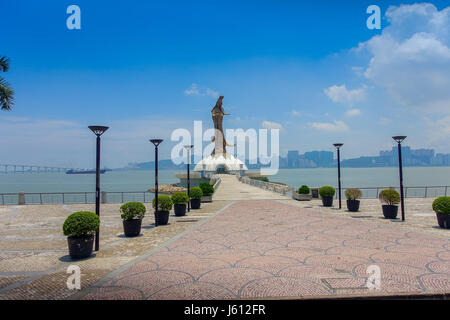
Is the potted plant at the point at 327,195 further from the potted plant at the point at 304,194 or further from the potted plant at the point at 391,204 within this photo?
the potted plant at the point at 391,204

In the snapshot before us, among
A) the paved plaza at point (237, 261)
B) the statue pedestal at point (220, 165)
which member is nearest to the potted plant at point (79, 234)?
the paved plaza at point (237, 261)

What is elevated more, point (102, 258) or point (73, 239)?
point (73, 239)

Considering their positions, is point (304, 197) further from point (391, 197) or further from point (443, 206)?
point (443, 206)

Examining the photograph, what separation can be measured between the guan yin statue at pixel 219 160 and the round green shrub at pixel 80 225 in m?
56.3

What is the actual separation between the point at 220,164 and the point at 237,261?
198 feet

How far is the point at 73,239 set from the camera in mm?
7777

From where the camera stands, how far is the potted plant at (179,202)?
50.2 feet

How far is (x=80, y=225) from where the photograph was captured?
25.8 ft

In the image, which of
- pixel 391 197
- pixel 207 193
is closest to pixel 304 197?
pixel 207 193
